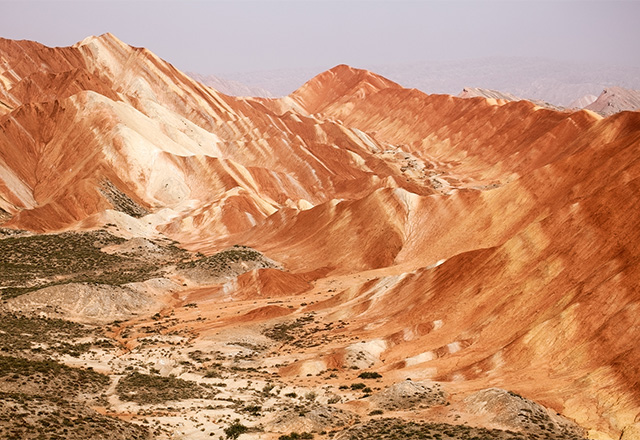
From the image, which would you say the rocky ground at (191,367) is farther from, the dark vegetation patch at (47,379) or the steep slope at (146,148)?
the steep slope at (146,148)

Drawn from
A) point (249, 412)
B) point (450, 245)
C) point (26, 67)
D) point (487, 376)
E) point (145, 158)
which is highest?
Result: point (26, 67)

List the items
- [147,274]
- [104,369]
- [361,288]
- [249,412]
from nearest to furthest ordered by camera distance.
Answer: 1. [249,412]
2. [104,369]
3. [361,288]
4. [147,274]

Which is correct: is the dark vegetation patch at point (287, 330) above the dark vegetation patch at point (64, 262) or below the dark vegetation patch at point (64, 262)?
below

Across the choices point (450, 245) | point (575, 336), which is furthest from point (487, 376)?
point (450, 245)

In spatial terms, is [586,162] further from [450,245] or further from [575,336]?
[575,336]

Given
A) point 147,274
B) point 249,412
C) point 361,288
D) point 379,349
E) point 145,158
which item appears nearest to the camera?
point 249,412

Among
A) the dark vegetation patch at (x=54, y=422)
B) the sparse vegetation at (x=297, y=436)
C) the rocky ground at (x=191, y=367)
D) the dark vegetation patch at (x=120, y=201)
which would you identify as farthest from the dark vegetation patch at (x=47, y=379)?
the dark vegetation patch at (x=120, y=201)

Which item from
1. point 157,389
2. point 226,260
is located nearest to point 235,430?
point 157,389
